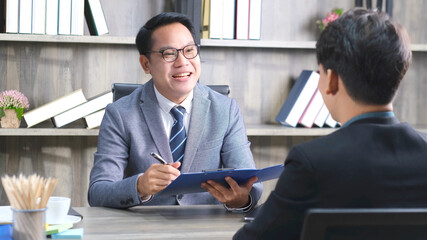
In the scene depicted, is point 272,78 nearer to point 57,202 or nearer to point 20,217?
point 57,202

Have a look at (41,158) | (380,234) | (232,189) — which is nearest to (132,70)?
(41,158)

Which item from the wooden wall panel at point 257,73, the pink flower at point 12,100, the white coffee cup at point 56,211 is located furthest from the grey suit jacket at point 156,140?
the wooden wall panel at point 257,73

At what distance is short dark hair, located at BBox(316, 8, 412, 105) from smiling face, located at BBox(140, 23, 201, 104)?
3.65 feet

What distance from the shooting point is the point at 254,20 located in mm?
2988

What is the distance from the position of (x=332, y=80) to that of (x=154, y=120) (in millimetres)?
1105

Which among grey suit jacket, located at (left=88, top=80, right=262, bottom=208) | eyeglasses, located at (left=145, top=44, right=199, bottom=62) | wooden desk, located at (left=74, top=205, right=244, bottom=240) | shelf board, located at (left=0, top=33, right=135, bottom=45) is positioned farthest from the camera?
shelf board, located at (left=0, top=33, right=135, bottom=45)

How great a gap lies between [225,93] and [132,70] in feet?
2.75

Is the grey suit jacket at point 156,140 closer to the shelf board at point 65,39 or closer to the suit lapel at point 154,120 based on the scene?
the suit lapel at point 154,120

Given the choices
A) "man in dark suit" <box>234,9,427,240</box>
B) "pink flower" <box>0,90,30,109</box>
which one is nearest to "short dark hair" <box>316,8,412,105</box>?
"man in dark suit" <box>234,9,427,240</box>

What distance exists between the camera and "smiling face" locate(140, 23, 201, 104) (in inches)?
84.4

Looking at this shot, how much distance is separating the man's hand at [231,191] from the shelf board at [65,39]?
133 centimetres

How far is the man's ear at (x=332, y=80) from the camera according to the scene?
1.08 meters

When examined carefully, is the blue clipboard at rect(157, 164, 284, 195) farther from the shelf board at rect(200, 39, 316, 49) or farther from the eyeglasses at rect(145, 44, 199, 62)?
the shelf board at rect(200, 39, 316, 49)

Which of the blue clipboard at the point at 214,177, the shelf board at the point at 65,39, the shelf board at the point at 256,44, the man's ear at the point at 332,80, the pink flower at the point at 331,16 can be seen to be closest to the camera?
the man's ear at the point at 332,80
